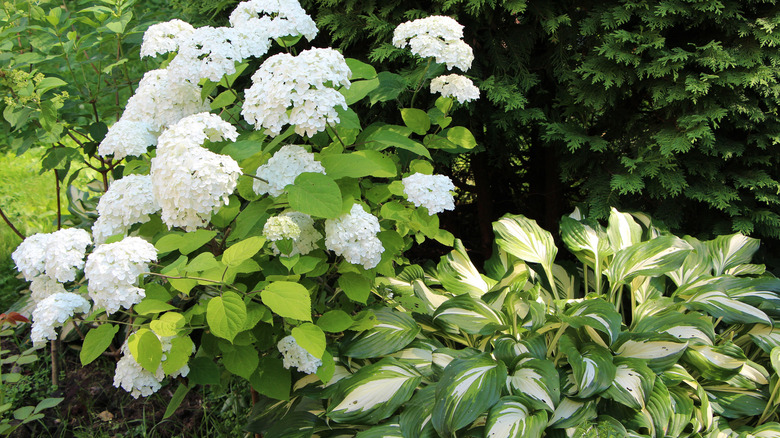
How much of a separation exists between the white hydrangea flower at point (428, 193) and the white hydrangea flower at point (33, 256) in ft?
2.87

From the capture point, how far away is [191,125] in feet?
4.14

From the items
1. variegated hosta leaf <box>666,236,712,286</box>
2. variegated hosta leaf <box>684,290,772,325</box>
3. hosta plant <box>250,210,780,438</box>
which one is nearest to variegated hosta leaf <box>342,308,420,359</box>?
hosta plant <box>250,210,780,438</box>

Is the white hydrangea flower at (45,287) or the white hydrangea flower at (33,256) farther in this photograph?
the white hydrangea flower at (45,287)

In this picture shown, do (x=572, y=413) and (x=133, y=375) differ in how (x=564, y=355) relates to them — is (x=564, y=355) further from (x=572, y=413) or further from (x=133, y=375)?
(x=133, y=375)

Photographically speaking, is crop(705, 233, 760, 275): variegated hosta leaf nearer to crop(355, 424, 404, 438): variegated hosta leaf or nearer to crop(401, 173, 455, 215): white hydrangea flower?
crop(401, 173, 455, 215): white hydrangea flower

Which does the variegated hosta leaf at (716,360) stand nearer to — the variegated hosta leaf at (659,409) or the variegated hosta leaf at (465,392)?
the variegated hosta leaf at (659,409)

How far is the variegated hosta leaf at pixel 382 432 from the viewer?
1377 millimetres

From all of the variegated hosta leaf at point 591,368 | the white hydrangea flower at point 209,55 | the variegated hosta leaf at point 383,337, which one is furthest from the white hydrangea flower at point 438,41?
the variegated hosta leaf at point 591,368

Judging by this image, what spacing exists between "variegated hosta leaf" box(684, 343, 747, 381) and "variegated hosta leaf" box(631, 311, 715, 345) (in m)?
0.03

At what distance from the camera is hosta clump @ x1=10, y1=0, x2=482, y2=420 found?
1200 mm

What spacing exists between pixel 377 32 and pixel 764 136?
1473 mm

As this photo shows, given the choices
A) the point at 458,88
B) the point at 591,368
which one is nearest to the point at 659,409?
the point at 591,368

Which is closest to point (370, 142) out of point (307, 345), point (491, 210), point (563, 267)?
point (307, 345)

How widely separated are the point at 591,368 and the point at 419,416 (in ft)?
1.51
